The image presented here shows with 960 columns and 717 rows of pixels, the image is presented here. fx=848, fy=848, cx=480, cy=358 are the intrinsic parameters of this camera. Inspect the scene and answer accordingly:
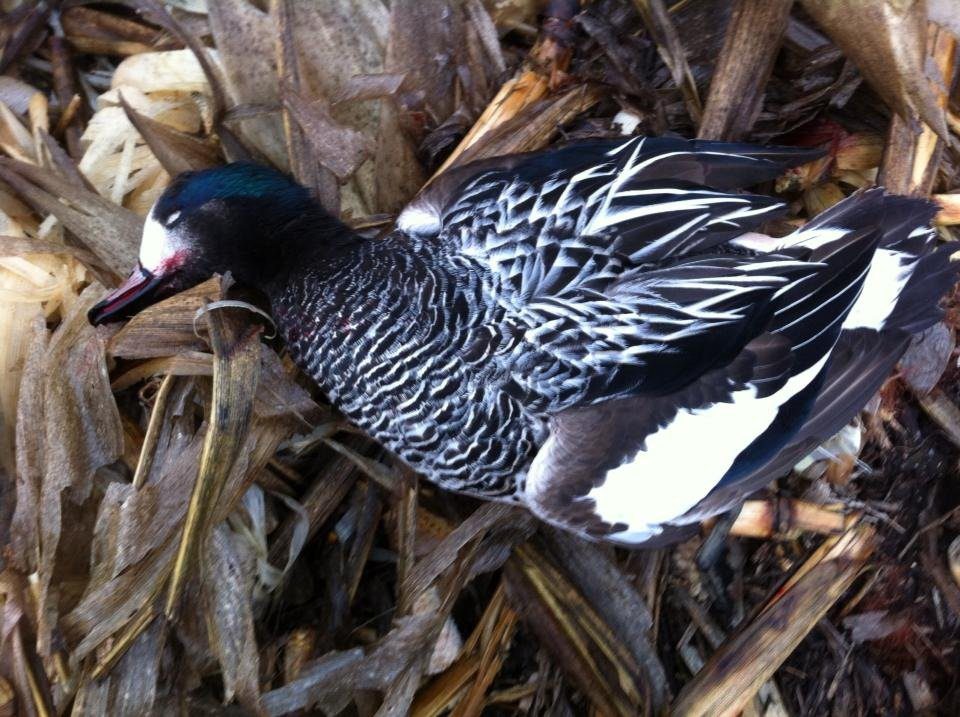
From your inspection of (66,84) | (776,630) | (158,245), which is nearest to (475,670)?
(776,630)

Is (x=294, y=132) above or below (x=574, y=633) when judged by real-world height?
above

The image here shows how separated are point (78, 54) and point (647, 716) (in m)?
1.65

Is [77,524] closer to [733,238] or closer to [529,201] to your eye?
[529,201]

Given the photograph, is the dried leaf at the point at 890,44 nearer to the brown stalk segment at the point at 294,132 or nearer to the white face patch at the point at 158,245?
the brown stalk segment at the point at 294,132

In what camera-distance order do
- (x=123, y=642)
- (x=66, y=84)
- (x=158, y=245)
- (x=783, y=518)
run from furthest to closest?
(x=66, y=84)
(x=783, y=518)
(x=158, y=245)
(x=123, y=642)

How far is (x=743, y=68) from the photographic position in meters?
1.49

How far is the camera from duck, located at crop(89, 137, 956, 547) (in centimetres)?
125

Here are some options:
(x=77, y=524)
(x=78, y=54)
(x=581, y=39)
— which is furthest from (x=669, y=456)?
(x=78, y=54)

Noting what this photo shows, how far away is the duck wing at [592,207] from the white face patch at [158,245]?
1.26 feet

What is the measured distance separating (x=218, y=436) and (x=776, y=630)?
3.16ft

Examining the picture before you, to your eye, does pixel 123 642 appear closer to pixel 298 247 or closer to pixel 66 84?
pixel 298 247

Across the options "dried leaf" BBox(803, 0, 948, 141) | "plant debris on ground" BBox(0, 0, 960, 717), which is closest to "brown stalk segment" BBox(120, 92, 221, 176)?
"plant debris on ground" BBox(0, 0, 960, 717)

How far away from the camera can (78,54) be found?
1722 millimetres

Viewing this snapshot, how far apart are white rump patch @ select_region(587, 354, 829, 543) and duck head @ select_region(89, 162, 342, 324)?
24.7 inches
